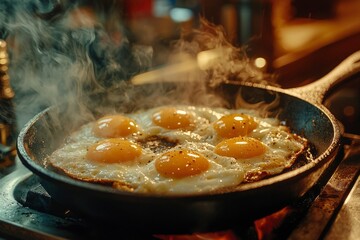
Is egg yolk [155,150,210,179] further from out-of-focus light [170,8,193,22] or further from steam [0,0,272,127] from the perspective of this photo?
out-of-focus light [170,8,193,22]

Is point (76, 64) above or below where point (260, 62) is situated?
above

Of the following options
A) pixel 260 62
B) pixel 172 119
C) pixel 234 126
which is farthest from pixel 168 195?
pixel 260 62

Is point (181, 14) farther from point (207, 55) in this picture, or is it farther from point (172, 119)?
point (172, 119)

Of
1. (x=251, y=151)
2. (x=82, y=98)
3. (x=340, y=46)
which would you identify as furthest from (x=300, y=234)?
(x=340, y=46)

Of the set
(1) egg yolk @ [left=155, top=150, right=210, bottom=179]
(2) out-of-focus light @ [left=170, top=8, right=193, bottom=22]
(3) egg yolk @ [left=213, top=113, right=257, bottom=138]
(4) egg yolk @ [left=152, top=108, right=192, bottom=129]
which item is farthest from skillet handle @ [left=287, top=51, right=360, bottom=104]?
(2) out-of-focus light @ [left=170, top=8, right=193, bottom=22]

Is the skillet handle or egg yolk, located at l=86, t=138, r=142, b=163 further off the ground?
the skillet handle

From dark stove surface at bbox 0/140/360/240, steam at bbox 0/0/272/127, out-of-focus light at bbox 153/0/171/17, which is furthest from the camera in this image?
out-of-focus light at bbox 153/0/171/17

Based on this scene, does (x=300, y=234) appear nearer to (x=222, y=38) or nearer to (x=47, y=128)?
(x=47, y=128)

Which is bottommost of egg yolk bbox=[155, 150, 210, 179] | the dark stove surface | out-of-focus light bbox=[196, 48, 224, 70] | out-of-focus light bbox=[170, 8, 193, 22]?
out-of-focus light bbox=[170, 8, 193, 22]
